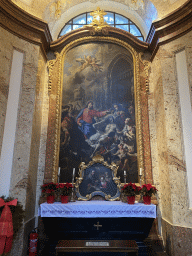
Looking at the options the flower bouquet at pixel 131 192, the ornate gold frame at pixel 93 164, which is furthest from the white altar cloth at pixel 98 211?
the ornate gold frame at pixel 93 164

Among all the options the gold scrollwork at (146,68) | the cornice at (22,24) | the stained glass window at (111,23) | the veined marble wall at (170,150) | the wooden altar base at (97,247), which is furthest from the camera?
the stained glass window at (111,23)

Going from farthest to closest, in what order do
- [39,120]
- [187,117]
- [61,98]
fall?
1. [61,98]
2. [39,120]
3. [187,117]

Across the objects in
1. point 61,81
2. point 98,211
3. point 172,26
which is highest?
point 172,26

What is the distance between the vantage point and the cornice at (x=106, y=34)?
7.08 metres

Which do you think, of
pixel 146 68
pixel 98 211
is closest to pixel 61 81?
pixel 146 68

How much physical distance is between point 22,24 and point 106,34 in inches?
106

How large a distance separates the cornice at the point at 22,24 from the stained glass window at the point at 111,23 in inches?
73.6

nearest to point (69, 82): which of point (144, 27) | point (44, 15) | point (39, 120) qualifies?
point (39, 120)

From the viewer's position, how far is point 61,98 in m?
6.80

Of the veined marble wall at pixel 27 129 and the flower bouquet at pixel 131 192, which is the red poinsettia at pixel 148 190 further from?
the veined marble wall at pixel 27 129

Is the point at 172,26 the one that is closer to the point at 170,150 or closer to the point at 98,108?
the point at 98,108

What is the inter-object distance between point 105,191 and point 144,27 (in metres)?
6.00

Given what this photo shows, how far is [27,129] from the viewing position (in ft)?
18.3

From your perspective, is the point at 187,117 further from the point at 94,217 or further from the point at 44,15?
the point at 44,15
